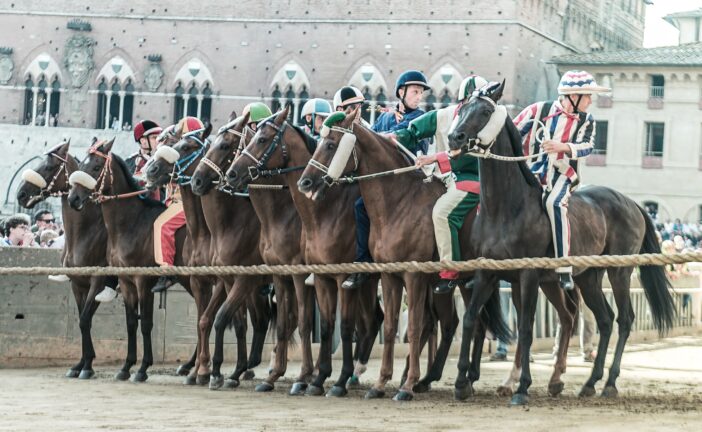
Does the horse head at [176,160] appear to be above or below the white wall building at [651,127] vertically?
below

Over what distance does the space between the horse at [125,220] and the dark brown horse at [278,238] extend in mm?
1519

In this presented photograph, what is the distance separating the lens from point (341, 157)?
33.3 ft

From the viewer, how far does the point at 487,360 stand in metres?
15.2

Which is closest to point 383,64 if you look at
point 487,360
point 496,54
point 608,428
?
point 496,54

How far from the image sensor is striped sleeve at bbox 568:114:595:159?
32.9 ft

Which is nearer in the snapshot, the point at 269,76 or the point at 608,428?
the point at 608,428

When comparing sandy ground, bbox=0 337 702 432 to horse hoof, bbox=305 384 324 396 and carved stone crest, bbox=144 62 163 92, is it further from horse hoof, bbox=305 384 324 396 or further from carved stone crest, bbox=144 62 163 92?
carved stone crest, bbox=144 62 163 92

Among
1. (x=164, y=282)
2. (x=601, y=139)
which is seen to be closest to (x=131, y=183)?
(x=164, y=282)

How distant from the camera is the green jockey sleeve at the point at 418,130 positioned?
1052cm

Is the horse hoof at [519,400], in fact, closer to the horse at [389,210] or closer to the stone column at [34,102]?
the horse at [389,210]

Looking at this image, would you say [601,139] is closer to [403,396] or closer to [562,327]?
[562,327]

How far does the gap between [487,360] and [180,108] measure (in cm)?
3648

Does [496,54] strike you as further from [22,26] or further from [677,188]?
[22,26]

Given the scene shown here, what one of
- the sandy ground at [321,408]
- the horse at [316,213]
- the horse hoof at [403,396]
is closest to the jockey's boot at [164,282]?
the sandy ground at [321,408]
